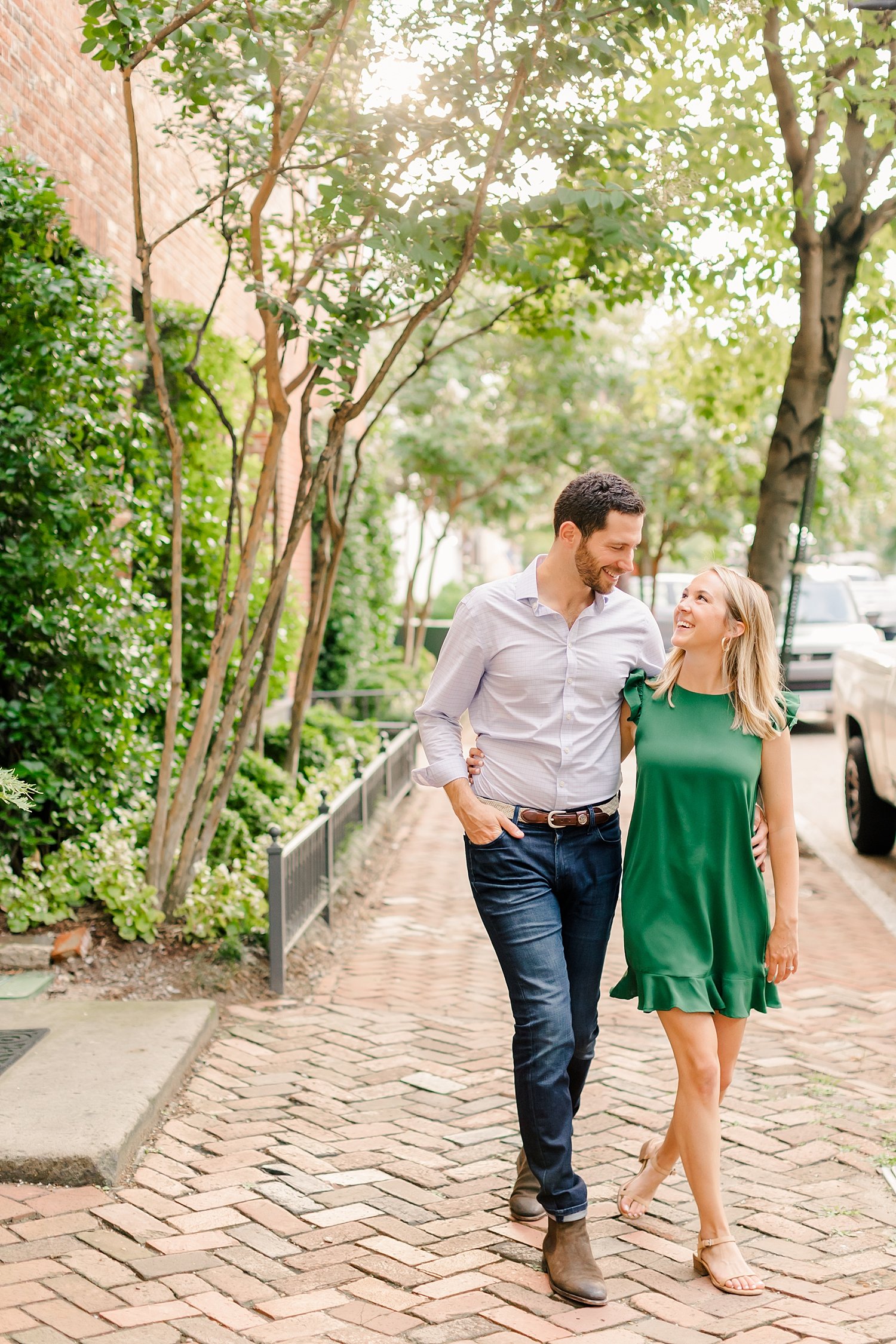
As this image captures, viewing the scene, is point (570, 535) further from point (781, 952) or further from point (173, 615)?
point (173, 615)

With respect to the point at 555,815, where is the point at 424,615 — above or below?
above

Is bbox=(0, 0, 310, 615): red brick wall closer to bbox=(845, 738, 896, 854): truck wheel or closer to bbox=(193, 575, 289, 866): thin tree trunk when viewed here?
bbox=(193, 575, 289, 866): thin tree trunk

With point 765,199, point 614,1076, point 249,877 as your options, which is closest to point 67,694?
point 249,877

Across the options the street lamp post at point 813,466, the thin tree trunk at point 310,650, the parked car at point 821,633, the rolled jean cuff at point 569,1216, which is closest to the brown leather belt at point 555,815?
the rolled jean cuff at point 569,1216

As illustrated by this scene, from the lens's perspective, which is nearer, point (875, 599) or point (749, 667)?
point (749, 667)

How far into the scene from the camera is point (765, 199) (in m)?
7.71

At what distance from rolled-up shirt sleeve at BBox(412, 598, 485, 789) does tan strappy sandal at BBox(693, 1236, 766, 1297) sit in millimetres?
1331

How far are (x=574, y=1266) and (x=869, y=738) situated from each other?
20.6ft

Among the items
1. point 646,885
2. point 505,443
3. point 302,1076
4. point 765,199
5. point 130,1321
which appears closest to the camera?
point 130,1321

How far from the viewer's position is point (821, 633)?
16703mm

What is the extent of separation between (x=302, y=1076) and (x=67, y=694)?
Result: 216cm

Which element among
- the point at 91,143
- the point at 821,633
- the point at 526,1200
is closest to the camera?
the point at 526,1200

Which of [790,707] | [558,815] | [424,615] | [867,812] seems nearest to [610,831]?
[558,815]

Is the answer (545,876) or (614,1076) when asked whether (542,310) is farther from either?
(545,876)
